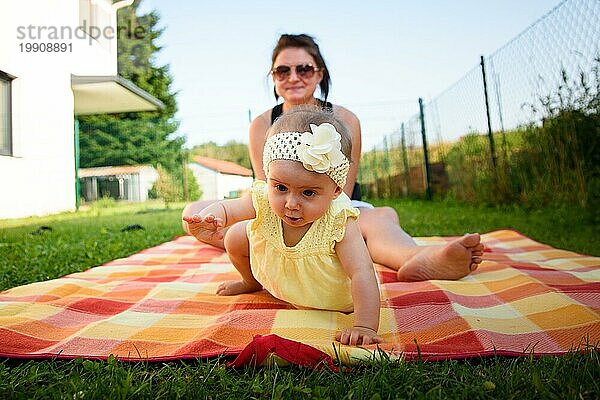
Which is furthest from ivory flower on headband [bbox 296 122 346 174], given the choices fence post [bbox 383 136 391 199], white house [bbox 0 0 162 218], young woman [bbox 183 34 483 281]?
fence post [bbox 383 136 391 199]

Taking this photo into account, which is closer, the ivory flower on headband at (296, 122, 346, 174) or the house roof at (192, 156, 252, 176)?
the ivory flower on headband at (296, 122, 346, 174)

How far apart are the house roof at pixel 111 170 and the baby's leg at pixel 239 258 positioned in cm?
918

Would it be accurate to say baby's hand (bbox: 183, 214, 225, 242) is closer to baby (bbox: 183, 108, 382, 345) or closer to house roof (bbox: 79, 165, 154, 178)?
baby (bbox: 183, 108, 382, 345)

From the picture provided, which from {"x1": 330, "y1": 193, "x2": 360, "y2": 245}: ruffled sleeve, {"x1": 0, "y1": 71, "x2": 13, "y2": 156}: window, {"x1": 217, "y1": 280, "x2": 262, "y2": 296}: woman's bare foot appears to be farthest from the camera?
{"x1": 0, "y1": 71, "x2": 13, "y2": 156}: window

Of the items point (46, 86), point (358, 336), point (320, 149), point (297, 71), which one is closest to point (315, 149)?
point (320, 149)

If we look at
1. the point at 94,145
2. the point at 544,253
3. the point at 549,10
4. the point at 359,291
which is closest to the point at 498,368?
the point at 359,291

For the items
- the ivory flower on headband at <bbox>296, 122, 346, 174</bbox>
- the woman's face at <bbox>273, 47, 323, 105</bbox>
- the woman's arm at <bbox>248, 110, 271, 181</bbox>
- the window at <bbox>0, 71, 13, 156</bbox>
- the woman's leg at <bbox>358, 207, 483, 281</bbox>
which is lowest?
the woman's leg at <bbox>358, 207, 483, 281</bbox>

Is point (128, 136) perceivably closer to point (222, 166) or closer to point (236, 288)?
point (222, 166)

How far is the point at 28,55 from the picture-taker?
210 inches

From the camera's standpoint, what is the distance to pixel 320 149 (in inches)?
55.5

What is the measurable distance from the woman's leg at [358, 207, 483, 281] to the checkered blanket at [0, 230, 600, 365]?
0.24 feet

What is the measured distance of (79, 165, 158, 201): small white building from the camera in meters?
10.7

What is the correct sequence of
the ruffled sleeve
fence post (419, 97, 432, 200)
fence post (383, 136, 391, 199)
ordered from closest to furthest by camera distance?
the ruffled sleeve
fence post (419, 97, 432, 200)
fence post (383, 136, 391, 199)

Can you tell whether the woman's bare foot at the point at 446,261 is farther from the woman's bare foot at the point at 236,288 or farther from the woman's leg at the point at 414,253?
the woman's bare foot at the point at 236,288
